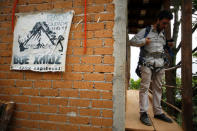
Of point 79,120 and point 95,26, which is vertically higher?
point 95,26

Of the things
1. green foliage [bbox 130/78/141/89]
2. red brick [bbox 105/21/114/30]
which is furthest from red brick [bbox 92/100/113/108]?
green foliage [bbox 130/78/141/89]

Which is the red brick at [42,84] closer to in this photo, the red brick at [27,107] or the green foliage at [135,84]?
the red brick at [27,107]

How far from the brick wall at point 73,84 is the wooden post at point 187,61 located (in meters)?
1.03

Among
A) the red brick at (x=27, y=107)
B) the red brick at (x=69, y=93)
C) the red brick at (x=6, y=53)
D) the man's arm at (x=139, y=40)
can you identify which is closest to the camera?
the red brick at (x=69, y=93)

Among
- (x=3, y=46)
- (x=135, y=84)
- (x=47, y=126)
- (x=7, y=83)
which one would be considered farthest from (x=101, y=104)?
(x=135, y=84)

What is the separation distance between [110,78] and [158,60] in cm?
100

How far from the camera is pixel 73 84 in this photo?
68.4 inches

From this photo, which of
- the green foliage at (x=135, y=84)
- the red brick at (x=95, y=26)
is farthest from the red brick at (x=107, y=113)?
the green foliage at (x=135, y=84)

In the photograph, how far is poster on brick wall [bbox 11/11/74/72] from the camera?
176 centimetres

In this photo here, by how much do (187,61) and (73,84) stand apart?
62.0 inches

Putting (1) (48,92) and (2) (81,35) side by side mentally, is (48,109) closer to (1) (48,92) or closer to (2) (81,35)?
(1) (48,92)

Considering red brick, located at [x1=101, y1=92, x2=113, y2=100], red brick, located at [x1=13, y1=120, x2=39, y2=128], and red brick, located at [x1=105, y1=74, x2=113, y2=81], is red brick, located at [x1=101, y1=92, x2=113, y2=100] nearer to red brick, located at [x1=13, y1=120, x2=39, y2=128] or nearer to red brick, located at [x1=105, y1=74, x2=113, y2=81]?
red brick, located at [x1=105, y1=74, x2=113, y2=81]

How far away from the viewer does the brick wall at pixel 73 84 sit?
1.66 m

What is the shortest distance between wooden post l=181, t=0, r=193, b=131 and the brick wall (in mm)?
1034
